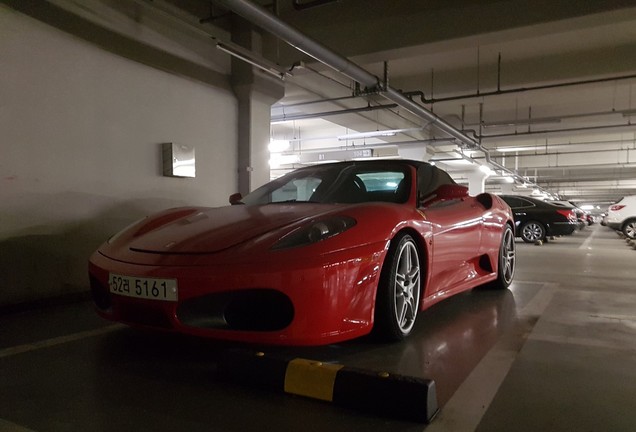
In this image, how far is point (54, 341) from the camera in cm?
288

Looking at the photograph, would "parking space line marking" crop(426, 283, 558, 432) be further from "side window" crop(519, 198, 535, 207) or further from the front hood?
"side window" crop(519, 198, 535, 207)

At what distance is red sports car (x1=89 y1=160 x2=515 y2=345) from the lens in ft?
7.15

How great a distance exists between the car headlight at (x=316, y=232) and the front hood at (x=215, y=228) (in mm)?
162

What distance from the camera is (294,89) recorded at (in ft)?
29.4

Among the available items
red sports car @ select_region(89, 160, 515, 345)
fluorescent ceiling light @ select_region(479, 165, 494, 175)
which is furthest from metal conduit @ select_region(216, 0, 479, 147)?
fluorescent ceiling light @ select_region(479, 165, 494, 175)

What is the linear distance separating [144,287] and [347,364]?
1.10m

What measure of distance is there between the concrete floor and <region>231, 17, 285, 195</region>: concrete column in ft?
11.2

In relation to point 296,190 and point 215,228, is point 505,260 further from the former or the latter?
point 215,228

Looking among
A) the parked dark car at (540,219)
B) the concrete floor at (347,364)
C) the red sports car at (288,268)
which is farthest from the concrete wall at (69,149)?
the parked dark car at (540,219)

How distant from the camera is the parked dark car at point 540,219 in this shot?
1209 centimetres

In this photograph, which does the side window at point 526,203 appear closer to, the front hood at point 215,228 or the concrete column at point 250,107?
the concrete column at point 250,107

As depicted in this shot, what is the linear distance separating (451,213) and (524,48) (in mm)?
5911

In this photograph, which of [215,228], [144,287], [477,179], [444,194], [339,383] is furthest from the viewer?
[477,179]

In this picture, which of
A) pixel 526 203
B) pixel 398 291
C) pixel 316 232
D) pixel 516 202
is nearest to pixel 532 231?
pixel 526 203
